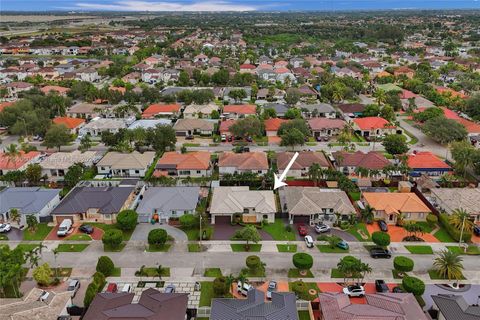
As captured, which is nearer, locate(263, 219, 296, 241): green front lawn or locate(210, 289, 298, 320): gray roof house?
locate(210, 289, 298, 320): gray roof house

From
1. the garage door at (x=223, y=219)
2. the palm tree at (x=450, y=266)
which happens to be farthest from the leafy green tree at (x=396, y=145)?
the garage door at (x=223, y=219)

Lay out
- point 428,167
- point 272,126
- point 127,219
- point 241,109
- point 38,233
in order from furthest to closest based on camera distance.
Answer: point 241,109
point 272,126
point 428,167
point 38,233
point 127,219

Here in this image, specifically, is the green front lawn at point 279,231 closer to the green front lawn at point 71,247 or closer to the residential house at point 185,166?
the residential house at point 185,166

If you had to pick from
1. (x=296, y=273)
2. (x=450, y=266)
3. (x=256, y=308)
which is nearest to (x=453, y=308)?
(x=450, y=266)

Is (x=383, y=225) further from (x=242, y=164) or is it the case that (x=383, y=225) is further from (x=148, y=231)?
(x=148, y=231)

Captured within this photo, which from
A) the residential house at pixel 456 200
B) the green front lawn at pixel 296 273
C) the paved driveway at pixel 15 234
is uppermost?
the residential house at pixel 456 200

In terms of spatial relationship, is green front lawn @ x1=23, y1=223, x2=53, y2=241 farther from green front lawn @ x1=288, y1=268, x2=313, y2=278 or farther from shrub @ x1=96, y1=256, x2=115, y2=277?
green front lawn @ x1=288, y1=268, x2=313, y2=278

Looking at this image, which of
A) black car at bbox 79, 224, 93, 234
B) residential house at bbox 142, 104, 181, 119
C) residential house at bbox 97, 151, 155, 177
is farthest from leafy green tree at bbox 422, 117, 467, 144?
black car at bbox 79, 224, 93, 234
